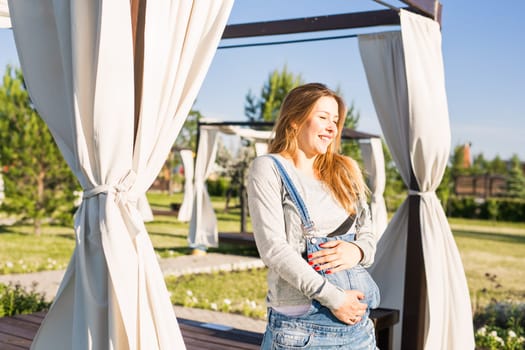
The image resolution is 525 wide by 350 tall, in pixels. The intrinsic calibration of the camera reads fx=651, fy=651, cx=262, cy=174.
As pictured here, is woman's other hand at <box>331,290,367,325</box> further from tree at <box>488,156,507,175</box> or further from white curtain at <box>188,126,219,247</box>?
tree at <box>488,156,507,175</box>

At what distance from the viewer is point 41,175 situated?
13.9 m

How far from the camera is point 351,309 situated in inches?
81.9

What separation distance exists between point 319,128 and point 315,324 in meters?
0.66

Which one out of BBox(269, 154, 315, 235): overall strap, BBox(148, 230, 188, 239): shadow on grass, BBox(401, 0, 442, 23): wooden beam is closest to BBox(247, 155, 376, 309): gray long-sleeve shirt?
BBox(269, 154, 315, 235): overall strap

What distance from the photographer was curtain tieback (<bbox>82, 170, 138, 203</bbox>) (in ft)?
7.61

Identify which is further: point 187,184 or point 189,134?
point 189,134

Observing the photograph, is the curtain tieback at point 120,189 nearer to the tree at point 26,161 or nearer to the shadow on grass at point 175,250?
the shadow on grass at point 175,250

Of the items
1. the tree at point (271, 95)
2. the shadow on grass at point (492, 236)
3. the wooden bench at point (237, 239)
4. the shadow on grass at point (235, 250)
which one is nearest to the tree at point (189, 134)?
the tree at point (271, 95)

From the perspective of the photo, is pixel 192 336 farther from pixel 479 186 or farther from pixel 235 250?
pixel 479 186

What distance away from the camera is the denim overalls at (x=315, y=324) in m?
2.08

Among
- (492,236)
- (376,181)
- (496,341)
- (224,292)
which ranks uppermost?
(376,181)

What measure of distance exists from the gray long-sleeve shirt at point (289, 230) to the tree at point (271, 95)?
26.8m

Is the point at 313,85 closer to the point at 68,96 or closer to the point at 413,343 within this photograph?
the point at 68,96

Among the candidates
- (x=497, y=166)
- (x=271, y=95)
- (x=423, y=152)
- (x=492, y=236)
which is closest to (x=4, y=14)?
(x=423, y=152)
